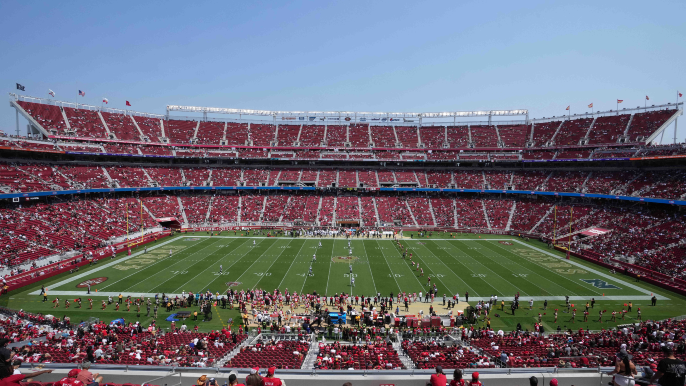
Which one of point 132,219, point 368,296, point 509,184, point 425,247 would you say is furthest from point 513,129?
point 132,219

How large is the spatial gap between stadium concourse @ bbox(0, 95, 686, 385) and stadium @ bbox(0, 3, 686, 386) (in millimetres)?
221

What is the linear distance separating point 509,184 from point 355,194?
27172 millimetres

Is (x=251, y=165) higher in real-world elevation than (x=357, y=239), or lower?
higher

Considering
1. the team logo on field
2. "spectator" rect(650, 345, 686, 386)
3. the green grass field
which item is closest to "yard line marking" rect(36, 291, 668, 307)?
the green grass field

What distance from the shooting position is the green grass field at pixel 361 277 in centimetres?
2292

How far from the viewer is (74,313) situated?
2147 cm

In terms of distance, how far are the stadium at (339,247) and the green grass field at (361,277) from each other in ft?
0.90

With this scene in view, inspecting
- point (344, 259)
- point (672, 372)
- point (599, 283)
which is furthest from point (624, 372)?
point (344, 259)

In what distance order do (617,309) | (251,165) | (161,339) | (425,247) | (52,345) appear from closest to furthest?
(52,345)
(161,339)
(617,309)
(425,247)
(251,165)

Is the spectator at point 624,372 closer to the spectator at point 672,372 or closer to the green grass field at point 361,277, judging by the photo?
the spectator at point 672,372

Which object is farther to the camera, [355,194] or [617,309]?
[355,194]

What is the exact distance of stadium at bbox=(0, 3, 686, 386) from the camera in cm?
1402

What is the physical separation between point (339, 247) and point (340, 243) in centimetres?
238

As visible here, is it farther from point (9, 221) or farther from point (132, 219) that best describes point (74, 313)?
point (132, 219)
